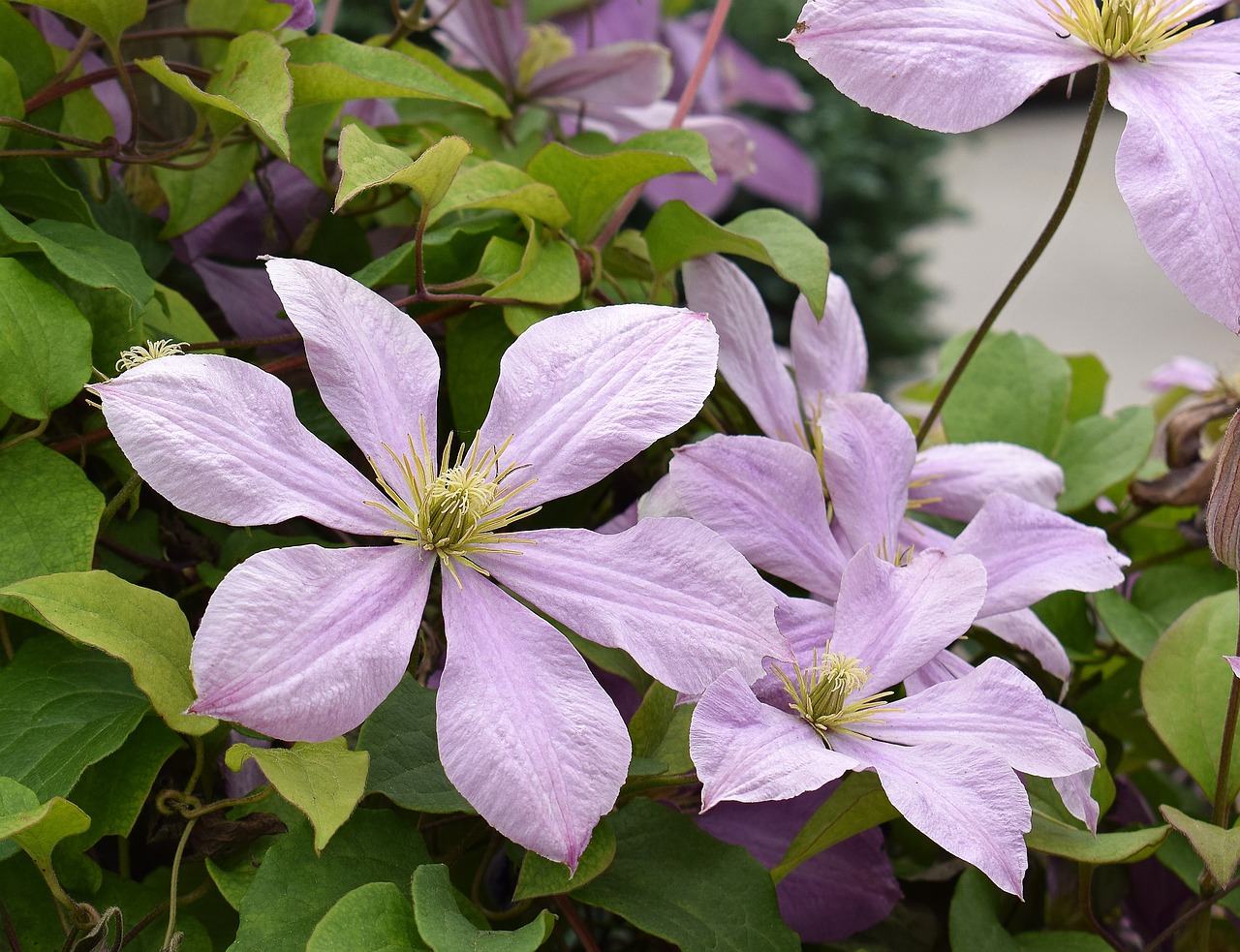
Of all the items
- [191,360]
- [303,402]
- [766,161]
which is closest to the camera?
[191,360]

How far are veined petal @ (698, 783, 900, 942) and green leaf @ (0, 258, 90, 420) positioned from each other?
0.82ft

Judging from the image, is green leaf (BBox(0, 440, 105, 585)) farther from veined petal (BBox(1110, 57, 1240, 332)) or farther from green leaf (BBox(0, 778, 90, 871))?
veined petal (BBox(1110, 57, 1240, 332))

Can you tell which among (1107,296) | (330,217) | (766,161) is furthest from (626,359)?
(1107,296)

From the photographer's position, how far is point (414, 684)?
1.10ft

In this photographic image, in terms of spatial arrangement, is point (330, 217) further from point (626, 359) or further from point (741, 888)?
point (741, 888)

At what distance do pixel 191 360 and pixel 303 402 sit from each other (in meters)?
0.10

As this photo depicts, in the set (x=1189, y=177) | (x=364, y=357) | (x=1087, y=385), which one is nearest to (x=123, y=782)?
(x=364, y=357)

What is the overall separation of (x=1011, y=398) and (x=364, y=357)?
1.04 ft

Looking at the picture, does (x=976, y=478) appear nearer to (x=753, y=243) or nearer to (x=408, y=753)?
(x=753, y=243)

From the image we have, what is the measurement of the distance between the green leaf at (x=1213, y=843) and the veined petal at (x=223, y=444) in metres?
0.26

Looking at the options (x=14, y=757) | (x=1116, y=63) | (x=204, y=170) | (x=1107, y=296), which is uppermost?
(x=1116, y=63)

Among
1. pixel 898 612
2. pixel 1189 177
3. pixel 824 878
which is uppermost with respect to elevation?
pixel 1189 177

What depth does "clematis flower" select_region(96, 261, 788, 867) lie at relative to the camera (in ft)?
0.92

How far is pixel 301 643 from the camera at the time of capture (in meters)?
0.28
